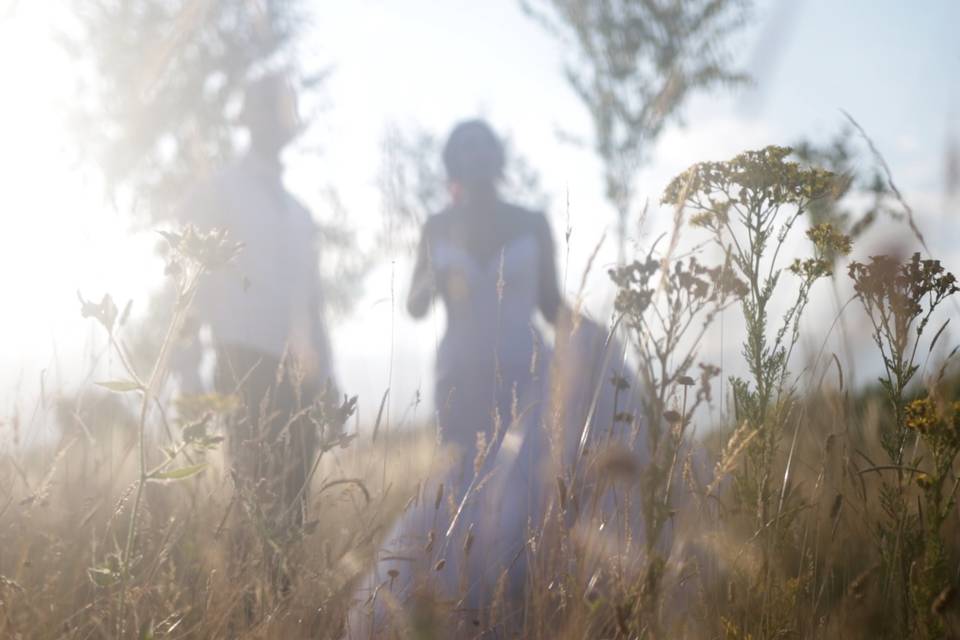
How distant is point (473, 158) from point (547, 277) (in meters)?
0.66

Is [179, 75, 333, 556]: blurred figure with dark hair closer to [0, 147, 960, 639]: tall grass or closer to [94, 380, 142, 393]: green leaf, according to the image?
[0, 147, 960, 639]: tall grass

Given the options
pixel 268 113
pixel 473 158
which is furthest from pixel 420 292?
pixel 268 113

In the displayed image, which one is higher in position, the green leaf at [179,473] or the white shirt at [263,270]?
the white shirt at [263,270]

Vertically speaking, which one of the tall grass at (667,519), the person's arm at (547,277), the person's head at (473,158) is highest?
the person's head at (473,158)

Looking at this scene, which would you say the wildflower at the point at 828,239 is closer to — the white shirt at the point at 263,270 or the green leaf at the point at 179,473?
the green leaf at the point at 179,473

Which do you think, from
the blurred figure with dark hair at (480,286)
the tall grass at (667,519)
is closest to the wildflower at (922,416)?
the tall grass at (667,519)

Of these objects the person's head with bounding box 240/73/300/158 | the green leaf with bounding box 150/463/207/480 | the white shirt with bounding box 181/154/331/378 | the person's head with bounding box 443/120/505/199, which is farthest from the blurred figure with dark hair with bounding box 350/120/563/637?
the green leaf with bounding box 150/463/207/480

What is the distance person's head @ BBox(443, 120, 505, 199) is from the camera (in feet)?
13.4

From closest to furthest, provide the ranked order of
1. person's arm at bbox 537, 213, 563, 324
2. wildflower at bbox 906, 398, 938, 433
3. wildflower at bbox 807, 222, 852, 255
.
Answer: wildflower at bbox 906, 398, 938, 433
wildflower at bbox 807, 222, 852, 255
person's arm at bbox 537, 213, 563, 324

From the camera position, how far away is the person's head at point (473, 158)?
4074 millimetres

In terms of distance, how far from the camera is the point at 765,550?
1.50 m

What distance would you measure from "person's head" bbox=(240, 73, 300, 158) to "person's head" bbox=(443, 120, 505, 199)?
0.77 meters

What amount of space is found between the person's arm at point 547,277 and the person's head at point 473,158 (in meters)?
0.31

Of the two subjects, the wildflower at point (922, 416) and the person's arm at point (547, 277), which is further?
the person's arm at point (547, 277)
